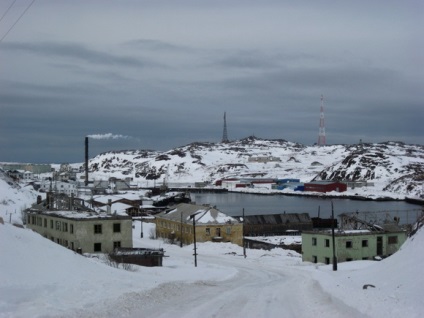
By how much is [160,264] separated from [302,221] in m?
40.9

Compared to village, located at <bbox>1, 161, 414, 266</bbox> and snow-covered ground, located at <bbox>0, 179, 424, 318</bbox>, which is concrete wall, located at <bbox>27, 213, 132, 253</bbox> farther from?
snow-covered ground, located at <bbox>0, 179, 424, 318</bbox>

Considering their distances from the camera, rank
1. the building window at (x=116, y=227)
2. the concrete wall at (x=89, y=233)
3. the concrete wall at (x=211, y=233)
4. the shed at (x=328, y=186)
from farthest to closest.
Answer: the shed at (x=328, y=186) → the concrete wall at (x=211, y=233) → the building window at (x=116, y=227) → the concrete wall at (x=89, y=233)

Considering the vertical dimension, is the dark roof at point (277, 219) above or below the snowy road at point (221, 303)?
below

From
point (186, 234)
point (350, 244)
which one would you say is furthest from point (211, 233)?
point (350, 244)

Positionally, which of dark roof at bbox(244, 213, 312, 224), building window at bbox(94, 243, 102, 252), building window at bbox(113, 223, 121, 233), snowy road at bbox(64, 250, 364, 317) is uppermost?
snowy road at bbox(64, 250, 364, 317)

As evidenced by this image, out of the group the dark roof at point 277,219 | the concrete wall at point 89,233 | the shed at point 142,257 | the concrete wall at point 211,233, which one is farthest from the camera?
the dark roof at point 277,219

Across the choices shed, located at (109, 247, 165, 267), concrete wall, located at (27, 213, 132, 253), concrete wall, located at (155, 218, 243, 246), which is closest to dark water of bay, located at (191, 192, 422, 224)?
concrete wall, located at (155, 218, 243, 246)

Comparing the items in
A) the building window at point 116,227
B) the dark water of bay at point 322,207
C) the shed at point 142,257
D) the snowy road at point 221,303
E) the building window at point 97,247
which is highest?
the snowy road at point 221,303

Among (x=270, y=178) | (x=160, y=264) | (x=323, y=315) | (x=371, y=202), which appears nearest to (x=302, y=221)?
(x=160, y=264)

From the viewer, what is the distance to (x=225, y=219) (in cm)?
5081

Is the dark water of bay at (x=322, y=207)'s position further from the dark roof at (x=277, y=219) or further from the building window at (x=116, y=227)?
the building window at (x=116, y=227)

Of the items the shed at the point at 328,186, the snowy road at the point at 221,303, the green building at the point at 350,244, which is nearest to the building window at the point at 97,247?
the green building at the point at 350,244

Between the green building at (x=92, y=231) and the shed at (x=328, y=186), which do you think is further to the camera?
the shed at (x=328, y=186)

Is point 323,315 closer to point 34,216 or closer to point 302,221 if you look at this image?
point 34,216
